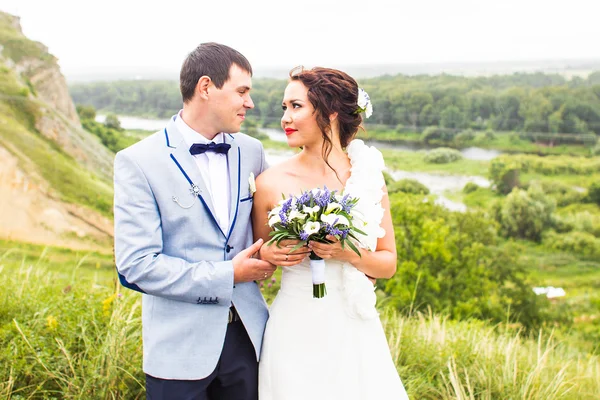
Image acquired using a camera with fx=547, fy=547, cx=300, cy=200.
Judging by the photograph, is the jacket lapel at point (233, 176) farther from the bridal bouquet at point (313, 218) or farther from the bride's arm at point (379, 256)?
the bride's arm at point (379, 256)

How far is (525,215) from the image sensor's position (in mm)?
25688

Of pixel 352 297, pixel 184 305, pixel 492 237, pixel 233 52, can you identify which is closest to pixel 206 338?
pixel 184 305

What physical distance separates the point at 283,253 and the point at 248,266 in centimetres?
18

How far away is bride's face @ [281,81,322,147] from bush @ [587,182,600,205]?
29091 mm

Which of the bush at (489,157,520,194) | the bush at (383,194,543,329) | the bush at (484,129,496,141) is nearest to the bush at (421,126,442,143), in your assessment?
the bush at (484,129,496,141)

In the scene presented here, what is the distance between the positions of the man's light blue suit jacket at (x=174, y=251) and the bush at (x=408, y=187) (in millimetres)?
20378

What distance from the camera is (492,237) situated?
17.1m

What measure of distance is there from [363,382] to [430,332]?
250 cm

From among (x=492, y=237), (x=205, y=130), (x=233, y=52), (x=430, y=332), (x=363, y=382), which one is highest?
(x=233, y=52)

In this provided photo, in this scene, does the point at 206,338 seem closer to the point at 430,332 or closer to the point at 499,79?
the point at 430,332

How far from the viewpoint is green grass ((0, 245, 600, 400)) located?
394 centimetres

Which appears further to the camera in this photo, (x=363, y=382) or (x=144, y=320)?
(x=363, y=382)

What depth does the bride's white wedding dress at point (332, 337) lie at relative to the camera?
9.95ft

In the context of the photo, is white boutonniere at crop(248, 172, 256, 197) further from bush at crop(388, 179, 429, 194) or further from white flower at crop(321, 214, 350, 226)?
bush at crop(388, 179, 429, 194)
